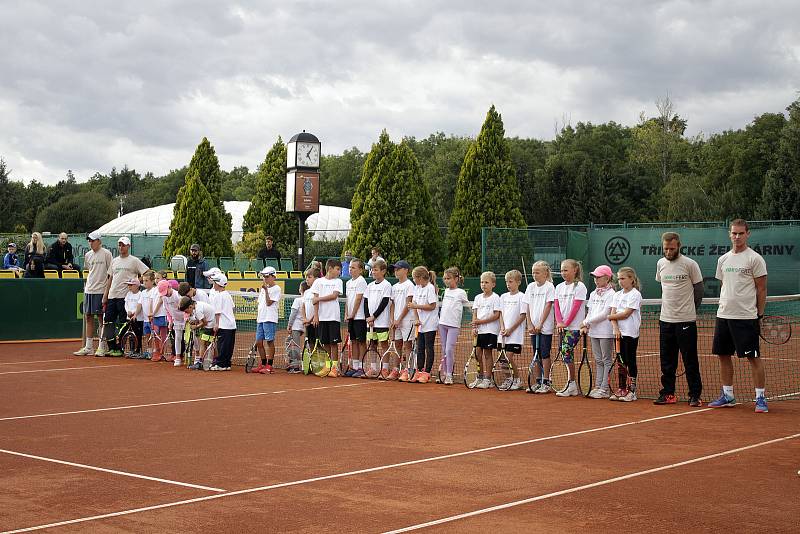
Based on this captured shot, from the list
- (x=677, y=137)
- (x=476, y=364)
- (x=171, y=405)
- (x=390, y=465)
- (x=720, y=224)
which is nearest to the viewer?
(x=390, y=465)

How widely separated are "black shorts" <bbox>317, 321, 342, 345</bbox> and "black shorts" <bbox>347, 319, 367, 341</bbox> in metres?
0.19

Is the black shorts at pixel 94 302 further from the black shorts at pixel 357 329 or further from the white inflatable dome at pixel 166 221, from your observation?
the white inflatable dome at pixel 166 221

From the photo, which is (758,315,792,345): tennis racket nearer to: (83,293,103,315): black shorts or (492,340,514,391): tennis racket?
(492,340,514,391): tennis racket

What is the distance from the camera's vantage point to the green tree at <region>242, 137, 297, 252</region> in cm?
4856

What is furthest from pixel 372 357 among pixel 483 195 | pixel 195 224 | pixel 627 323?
pixel 195 224

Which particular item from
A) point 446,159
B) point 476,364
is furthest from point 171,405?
point 446,159

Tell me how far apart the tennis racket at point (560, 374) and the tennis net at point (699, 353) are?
26.9 inches

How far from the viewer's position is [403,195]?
3769 centimetres

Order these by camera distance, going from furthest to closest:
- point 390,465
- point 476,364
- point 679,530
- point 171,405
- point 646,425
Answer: point 476,364
point 171,405
point 646,425
point 390,465
point 679,530

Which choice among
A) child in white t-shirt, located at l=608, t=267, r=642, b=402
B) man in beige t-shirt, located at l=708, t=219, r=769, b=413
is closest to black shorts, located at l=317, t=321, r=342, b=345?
child in white t-shirt, located at l=608, t=267, r=642, b=402

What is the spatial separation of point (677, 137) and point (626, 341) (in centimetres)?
7144

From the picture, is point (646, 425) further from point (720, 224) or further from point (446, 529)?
point (720, 224)

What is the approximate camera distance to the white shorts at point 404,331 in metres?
14.0

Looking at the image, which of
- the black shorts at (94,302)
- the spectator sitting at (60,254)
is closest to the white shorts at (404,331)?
the black shorts at (94,302)
